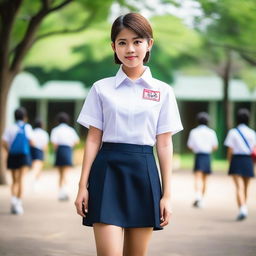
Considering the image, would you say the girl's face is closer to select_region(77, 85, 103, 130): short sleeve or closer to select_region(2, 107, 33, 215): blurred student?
select_region(77, 85, 103, 130): short sleeve

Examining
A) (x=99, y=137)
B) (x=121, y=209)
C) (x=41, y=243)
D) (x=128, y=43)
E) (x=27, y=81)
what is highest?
(x=27, y=81)

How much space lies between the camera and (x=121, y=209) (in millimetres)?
3764

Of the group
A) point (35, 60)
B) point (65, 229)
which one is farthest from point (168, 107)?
point (35, 60)

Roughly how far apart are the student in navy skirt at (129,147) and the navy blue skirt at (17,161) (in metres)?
7.59

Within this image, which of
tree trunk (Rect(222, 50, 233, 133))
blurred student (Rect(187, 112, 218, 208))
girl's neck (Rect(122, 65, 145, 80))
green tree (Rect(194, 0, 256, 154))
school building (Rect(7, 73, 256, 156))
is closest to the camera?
girl's neck (Rect(122, 65, 145, 80))

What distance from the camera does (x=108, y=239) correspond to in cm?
364

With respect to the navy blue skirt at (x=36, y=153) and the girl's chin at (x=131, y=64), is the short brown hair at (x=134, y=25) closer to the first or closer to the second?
the girl's chin at (x=131, y=64)

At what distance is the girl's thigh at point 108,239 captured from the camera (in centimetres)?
361

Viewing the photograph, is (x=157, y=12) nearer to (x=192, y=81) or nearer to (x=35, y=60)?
(x=35, y=60)

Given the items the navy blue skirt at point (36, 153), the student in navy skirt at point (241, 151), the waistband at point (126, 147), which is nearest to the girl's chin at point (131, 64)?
the waistband at point (126, 147)

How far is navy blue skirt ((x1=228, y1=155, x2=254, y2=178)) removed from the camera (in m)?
10.9

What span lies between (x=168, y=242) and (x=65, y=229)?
1723 millimetres

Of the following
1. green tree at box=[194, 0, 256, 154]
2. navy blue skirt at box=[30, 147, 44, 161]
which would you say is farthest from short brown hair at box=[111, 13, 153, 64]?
green tree at box=[194, 0, 256, 154]

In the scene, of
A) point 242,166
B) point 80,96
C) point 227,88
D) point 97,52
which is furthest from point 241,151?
point 80,96
